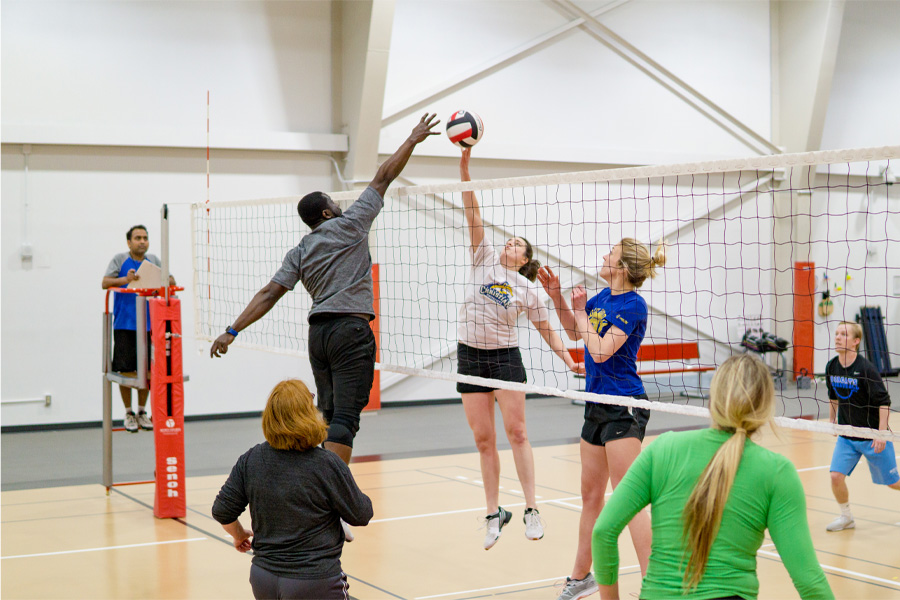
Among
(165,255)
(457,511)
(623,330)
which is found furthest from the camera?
(165,255)

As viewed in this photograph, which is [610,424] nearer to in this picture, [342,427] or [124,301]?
[342,427]

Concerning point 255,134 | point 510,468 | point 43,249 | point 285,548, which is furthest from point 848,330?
point 43,249

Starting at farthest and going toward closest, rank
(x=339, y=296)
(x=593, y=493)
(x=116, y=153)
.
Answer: (x=116, y=153)
(x=339, y=296)
(x=593, y=493)

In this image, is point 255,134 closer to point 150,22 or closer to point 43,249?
point 150,22

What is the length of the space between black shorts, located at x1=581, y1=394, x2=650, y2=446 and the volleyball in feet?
5.47

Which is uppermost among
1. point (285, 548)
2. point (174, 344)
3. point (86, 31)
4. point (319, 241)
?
point (86, 31)

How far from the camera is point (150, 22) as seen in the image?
1005cm

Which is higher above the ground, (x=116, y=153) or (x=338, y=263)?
(x=116, y=153)

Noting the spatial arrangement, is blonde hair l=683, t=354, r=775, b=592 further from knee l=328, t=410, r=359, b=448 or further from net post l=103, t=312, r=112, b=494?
net post l=103, t=312, r=112, b=494

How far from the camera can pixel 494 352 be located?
4906 mm

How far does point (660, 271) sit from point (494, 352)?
8.57m

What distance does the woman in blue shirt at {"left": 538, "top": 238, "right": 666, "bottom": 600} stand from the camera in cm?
369

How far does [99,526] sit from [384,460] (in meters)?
2.78

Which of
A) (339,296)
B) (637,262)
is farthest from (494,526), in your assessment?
(637,262)
